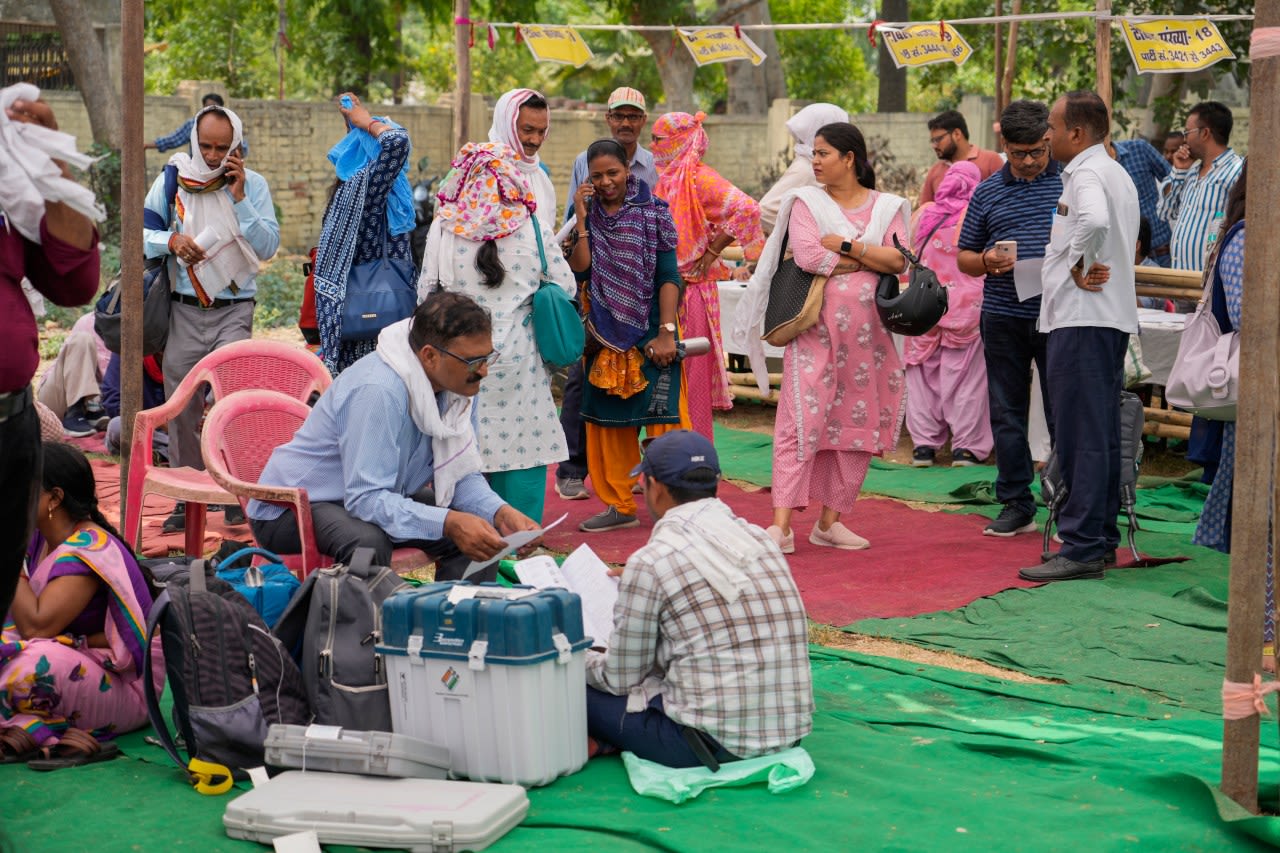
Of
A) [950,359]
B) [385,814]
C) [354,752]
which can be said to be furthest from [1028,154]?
[385,814]

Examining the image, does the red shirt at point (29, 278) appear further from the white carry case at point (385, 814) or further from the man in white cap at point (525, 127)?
the man in white cap at point (525, 127)

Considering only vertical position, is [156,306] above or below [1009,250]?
below

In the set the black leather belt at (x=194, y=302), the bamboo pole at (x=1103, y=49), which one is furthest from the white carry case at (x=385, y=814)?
the bamboo pole at (x=1103, y=49)

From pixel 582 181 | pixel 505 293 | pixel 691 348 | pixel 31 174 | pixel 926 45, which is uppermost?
pixel 926 45

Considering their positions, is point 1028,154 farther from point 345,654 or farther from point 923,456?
point 345,654

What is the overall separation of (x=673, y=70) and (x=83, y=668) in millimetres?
23331

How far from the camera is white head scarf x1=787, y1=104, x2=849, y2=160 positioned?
7.21m

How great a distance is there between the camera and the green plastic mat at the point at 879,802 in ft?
11.7

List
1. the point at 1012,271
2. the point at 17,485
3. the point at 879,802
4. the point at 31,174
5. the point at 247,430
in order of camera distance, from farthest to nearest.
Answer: the point at 1012,271, the point at 247,430, the point at 879,802, the point at 17,485, the point at 31,174

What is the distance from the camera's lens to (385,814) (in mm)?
3514

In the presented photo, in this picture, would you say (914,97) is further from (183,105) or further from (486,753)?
(486,753)

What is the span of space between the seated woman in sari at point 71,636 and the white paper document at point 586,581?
108 cm

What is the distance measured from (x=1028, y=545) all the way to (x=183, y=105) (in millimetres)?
17516

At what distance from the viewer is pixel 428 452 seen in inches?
191
